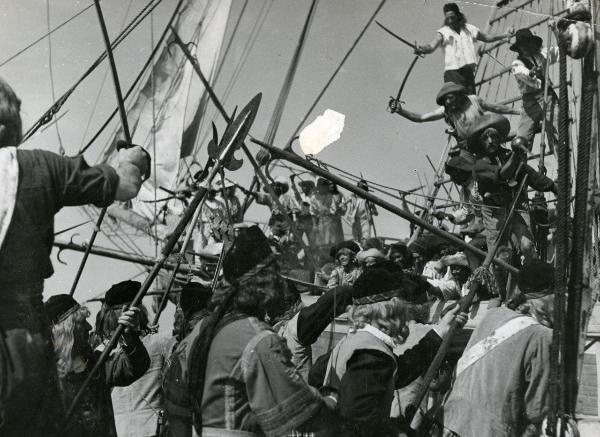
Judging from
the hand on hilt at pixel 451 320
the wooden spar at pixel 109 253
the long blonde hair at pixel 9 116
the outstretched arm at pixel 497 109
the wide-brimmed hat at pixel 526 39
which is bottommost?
the hand on hilt at pixel 451 320

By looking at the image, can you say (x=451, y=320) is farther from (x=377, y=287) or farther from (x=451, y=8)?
(x=451, y=8)

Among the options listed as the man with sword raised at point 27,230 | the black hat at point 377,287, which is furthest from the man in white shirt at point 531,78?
the man with sword raised at point 27,230

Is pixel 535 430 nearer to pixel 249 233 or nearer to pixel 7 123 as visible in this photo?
pixel 249 233

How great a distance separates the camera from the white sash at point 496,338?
10.4 feet

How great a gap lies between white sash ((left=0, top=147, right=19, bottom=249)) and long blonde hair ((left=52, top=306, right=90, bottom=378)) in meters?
1.12

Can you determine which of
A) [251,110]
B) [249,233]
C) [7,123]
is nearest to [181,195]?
[251,110]

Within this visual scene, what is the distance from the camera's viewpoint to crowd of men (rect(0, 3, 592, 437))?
2395mm

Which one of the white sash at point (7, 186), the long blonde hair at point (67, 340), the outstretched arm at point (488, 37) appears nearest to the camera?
the white sash at point (7, 186)

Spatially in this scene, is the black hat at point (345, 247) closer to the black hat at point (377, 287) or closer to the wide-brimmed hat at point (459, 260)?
the wide-brimmed hat at point (459, 260)

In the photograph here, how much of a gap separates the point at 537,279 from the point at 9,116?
2.53 meters

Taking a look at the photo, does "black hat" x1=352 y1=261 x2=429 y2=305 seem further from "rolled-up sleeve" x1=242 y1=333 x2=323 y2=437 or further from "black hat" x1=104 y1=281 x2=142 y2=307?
"black hat" x1=104 y1=281 x2=142 y2=307

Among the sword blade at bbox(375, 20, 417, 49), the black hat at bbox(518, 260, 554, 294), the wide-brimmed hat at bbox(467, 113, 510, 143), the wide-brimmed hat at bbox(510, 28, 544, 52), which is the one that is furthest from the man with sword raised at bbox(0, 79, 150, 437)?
the wide-brimmed hat at bbox(510, 28, 544, 52)

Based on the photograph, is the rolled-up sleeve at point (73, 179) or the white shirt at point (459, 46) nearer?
the rolled-up sleeve at point (73, 179)

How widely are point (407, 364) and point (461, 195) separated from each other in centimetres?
309
